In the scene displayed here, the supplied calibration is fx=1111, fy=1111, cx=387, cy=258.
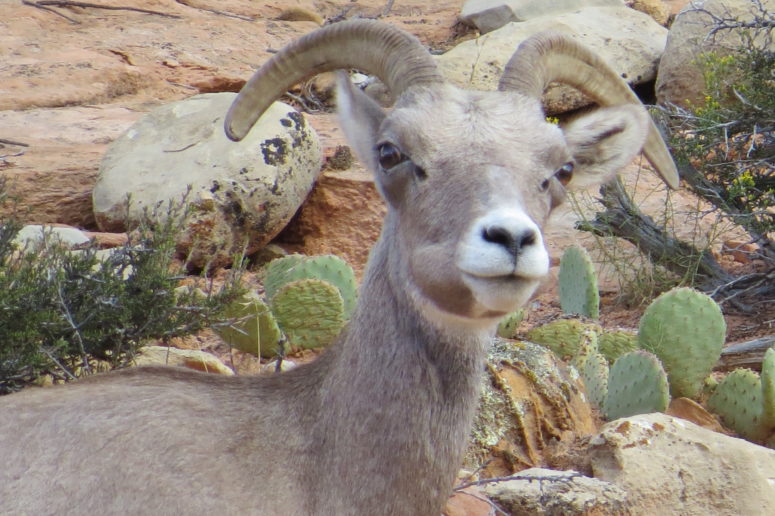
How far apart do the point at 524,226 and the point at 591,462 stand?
250 cm

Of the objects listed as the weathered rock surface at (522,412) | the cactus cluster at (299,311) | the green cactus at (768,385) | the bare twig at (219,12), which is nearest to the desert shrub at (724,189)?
the green cactus at (768,385)

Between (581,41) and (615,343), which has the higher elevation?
(581,41)

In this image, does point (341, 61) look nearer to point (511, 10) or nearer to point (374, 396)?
point (374, 396)

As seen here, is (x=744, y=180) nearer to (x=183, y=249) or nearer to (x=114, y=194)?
(x=183, y=249)

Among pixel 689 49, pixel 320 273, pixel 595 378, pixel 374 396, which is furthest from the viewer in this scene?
pixel 689 49

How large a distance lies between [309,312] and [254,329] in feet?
1.21

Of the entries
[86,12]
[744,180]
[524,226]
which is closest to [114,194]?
[744,180]

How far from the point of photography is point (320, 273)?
667 centimetres

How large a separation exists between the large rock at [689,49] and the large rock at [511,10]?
248 cm

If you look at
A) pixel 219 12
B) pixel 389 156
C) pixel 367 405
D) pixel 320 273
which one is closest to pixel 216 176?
pixel 320 273

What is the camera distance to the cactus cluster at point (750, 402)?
19.8 feet

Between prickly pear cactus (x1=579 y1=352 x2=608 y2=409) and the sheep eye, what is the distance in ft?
8.68

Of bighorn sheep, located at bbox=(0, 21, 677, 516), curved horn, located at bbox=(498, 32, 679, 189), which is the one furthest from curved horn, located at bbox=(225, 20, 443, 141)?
curved horn, located at bbox=(498, 32, 679, 189)

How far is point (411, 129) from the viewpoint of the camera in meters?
Answer: 3.60
